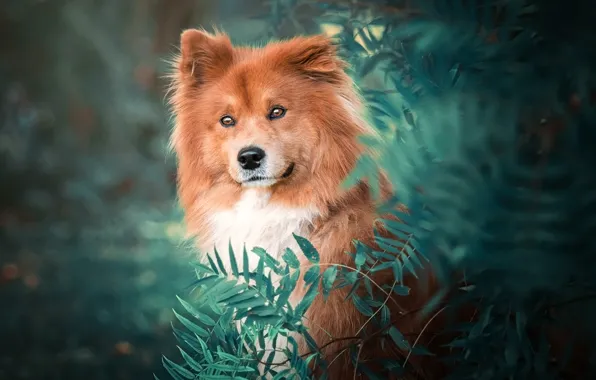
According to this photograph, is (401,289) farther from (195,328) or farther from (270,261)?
(195,328)

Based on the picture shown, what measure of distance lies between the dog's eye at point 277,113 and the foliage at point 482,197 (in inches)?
10.0

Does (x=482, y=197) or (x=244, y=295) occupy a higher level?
(x=482, y=197)

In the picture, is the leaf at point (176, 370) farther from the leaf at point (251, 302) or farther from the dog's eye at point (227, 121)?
the dog's eye at point (227, 121)

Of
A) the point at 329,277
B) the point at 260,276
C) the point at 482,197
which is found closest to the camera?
the point at 482,197

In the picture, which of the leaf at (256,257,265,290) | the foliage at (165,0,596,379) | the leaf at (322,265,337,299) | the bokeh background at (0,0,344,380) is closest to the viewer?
Answer: the foliage at (165,0,596,379)

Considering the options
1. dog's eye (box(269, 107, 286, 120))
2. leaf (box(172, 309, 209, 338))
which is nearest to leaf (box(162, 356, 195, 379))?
leaf (box(172, 309, 209, 338))

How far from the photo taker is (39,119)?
7.22ft

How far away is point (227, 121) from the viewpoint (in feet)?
6.58

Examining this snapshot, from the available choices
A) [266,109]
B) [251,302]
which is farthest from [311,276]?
[266,109]

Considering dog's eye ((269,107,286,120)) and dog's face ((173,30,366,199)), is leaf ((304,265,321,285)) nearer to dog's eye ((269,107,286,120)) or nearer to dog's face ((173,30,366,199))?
dog's face ((173,30,366,199))

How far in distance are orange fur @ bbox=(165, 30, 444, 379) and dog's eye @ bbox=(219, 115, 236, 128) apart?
16 millimetres

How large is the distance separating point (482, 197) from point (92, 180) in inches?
47.5

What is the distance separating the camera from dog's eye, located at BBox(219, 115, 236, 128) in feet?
6.55

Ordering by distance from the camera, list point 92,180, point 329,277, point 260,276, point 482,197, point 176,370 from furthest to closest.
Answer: point 92,180 < point 176,370 < point 329,277 < point 260,276 < point 482,197
